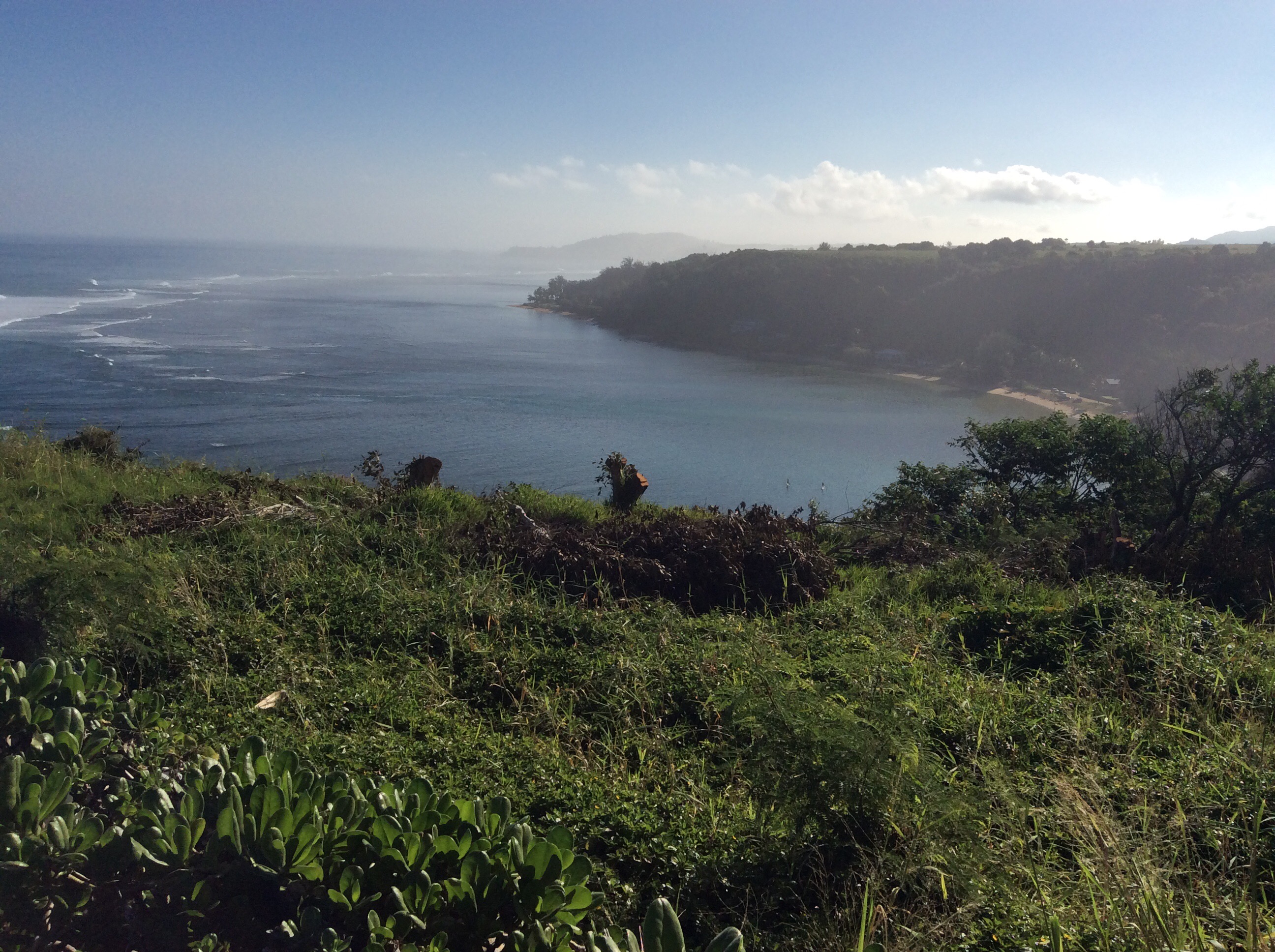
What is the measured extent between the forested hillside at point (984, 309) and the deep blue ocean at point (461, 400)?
3.38 metres

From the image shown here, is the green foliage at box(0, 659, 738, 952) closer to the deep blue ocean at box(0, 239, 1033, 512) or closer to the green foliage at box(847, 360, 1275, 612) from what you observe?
the green foliage at box(847, 360, 1275, 612)

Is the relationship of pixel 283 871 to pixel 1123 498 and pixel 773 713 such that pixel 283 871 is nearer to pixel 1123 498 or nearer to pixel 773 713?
pixel 773 713

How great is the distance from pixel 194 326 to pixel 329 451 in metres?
29.0

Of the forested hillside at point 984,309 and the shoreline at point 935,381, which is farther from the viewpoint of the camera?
the forested hillside at point 984,309

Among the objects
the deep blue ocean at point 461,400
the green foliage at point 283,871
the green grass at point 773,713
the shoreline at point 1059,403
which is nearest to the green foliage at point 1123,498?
the green grass at point 773,713

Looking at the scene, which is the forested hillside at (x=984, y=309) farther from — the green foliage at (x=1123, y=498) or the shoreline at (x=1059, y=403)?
the green foliage at (x=1123, y=498)

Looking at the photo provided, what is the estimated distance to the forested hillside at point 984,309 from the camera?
31281 millimetres

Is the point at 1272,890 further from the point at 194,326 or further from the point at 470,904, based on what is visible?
the point at 194,326

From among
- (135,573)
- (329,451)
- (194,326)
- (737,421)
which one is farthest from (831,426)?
(194,326)

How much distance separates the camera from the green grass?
2.18 m

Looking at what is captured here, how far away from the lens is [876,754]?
7.59ft

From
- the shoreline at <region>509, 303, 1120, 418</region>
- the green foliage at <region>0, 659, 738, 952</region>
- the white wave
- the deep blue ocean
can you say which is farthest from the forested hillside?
the white wave

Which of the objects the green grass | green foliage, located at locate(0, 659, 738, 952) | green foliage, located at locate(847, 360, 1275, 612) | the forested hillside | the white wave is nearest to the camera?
green foliage, located at locate(0, 659, 738, 952)

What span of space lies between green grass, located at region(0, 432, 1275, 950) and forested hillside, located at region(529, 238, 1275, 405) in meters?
25.2
